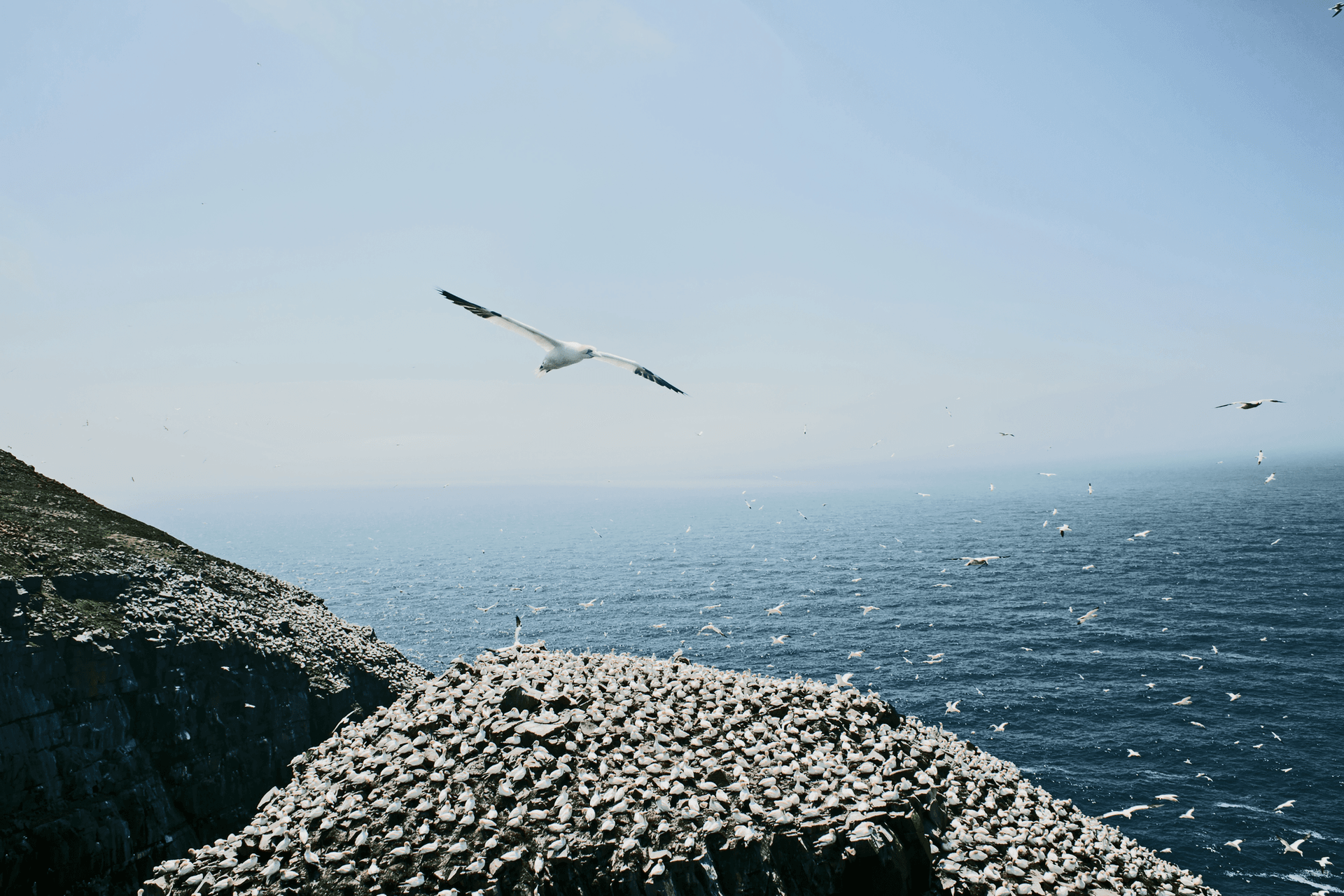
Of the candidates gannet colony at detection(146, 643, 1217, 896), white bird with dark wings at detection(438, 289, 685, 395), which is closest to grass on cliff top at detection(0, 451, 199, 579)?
gannet colony at detection(146, 643, 1217, 896)

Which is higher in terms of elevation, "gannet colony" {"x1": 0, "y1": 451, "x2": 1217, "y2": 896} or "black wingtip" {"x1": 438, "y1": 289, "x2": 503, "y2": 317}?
"black wingtip" {"x1": 438, "y1": 289, "x2": 503, "y2": 317}

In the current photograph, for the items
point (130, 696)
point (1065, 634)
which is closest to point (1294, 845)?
point (1065, 634)

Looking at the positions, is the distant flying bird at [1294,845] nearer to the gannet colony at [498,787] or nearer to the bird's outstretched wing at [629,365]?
the gannet colony at [498,787]

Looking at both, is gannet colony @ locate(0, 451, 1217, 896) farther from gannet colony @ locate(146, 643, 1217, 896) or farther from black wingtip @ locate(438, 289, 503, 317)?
black wingtip @ locate(438, 289, 503, 317)

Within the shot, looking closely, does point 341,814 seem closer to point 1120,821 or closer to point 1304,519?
point 1120,821

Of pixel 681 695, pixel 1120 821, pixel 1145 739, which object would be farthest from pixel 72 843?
pixel 1145 739

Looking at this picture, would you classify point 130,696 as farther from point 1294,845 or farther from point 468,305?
point 1294,845

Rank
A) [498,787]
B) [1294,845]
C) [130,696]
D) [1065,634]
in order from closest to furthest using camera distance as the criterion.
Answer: [498,787]
[130,696]
[1294,845]
[1065,634]
